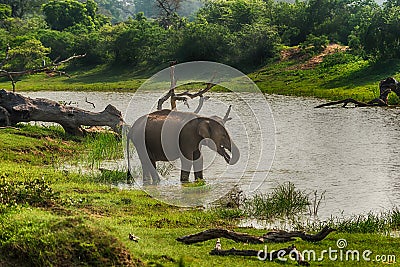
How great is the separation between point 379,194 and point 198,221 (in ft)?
14.2

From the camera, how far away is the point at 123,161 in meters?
16.5

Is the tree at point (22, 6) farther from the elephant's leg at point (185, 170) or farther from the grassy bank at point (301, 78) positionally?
the elephant's leg at point (185, 170)

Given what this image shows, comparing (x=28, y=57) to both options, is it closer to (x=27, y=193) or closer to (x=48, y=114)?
(x=48, y=114)

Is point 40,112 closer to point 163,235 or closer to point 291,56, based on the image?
point 163,235

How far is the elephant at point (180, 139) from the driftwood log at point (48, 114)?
4.41 metres

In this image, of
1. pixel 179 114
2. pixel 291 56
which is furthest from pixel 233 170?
pixel 291 56

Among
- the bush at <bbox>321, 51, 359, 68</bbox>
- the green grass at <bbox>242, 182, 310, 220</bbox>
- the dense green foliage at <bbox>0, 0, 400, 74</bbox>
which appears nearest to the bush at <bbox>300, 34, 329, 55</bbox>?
the dense green foliage at <bbox>0, 0, 400, 74</bbox>

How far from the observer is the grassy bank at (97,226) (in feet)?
23.3

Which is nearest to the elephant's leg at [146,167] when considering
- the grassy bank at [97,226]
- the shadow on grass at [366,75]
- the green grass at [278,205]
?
the grassy bank at [97,226]

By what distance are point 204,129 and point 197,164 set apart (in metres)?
0.96

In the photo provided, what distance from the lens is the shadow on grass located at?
3162cm

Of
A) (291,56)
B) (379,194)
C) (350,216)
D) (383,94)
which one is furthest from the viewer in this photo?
(291,56)

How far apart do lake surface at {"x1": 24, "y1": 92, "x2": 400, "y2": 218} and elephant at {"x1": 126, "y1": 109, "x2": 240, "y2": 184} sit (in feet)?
1.76

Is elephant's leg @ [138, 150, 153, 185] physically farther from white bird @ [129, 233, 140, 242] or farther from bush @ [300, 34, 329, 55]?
bush @ [300, 34, 329, 55]
